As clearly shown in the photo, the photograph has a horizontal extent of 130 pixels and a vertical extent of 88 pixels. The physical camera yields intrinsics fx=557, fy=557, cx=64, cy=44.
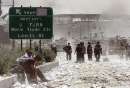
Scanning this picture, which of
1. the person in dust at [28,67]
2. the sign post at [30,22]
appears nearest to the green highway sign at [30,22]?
the sign post at [30,22]

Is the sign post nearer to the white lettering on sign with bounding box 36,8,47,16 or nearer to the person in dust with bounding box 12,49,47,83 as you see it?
the white lettering on sign with bounding box 36,8,47,16

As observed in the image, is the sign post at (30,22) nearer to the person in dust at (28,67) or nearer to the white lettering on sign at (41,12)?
the white lettering on sign at (41,12)

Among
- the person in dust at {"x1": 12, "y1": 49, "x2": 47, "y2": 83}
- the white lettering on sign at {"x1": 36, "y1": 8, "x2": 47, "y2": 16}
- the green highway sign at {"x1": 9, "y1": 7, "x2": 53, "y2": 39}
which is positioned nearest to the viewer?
the person in dust at {"x1": 12, "y1": 49, "x2": 47, "y2": 83}

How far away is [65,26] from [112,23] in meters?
13.5

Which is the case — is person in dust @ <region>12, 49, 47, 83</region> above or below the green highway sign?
below

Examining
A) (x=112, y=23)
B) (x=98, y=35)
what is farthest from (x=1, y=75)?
(x=112, y=23)

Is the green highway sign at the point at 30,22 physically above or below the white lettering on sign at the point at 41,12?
below

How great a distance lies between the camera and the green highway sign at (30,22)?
33.0 metres

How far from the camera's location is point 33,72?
2203 cm

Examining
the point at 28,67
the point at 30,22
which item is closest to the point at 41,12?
the point at 30,22

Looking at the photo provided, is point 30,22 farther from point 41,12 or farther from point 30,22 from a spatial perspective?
point 41,12

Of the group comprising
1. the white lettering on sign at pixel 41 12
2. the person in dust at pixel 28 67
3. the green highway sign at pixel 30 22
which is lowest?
the person in dust at pixel 28 67

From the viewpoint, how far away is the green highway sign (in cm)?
3300

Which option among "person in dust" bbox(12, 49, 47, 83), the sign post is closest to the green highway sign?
the sign post
